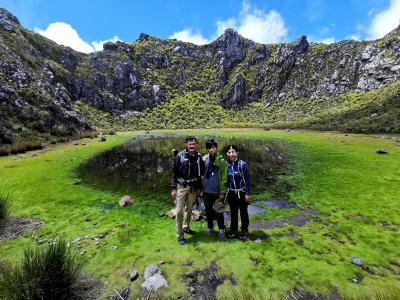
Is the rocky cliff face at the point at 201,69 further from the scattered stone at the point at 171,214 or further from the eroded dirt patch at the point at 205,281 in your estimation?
the eroded dirt patch at the point at 205,281

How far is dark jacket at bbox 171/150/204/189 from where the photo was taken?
30.9 feet

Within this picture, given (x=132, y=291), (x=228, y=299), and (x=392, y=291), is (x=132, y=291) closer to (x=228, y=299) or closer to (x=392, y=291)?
(x=228, y=299)

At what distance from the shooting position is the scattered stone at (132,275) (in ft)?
24.4

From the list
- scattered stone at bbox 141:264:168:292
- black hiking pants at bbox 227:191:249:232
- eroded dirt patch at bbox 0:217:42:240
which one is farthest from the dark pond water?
scattered stone at bbox 141:264:168:292

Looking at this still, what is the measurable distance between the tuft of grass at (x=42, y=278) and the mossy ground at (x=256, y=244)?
1050mm

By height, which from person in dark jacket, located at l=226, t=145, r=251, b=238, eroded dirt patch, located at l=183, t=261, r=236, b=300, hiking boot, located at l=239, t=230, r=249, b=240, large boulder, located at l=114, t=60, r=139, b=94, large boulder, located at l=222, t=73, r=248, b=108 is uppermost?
large boulder, located at l=114, t=60, r=139, b=94

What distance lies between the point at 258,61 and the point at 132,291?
172 m

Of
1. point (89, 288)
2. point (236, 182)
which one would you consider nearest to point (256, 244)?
point (236, 182)

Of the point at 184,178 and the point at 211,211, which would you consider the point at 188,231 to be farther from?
the point at 184,178

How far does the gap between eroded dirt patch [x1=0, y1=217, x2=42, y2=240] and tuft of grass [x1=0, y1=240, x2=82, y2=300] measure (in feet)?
12.5

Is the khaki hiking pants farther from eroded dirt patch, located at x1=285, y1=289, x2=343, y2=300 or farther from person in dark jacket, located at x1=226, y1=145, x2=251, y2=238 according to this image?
eroded dirt patch, located at x1=285, y1=289, x2=343, y2=300

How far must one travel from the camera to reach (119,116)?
12769 centimetres

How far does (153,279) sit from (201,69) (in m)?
178

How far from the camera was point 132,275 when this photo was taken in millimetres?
7488
